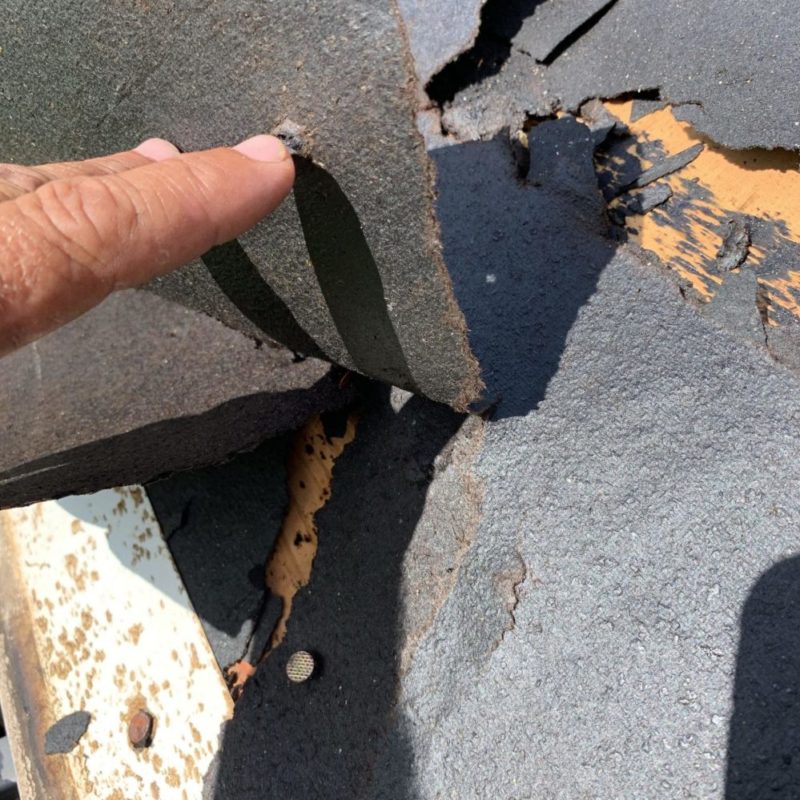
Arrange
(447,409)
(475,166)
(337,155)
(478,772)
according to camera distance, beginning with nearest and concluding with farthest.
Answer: (337,155)
(478,772)
(447,409)
(475,166)

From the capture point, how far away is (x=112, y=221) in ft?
3.53

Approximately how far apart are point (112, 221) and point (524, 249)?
92cm

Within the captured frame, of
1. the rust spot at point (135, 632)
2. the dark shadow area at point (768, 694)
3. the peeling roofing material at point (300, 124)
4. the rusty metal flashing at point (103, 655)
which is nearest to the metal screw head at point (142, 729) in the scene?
the rusty metal flashing at point (103, 655)

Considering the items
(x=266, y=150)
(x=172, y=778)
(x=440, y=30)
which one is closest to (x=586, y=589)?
(x=266, y=150)

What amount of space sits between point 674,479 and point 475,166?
94 centimetres

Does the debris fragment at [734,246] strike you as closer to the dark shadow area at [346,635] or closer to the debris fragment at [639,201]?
the debris fragment at [639,201]

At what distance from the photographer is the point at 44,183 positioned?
3.83 ft

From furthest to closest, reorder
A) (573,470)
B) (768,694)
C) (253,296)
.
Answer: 1. (253,296)
2. (573,470)
3. (768,694)

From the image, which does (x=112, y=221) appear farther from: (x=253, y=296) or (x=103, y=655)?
(x=103, y=655)

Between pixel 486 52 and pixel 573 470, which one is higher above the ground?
pixel 486 52

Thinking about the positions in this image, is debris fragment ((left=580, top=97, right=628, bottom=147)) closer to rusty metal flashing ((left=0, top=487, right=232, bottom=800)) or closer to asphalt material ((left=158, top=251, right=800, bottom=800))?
asphalt material ((left=158, top=251, right=800, bottom=800))

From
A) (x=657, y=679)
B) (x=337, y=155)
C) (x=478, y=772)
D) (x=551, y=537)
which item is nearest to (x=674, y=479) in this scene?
(x=551, y=537)

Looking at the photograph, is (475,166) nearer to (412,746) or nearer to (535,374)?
(535,374)

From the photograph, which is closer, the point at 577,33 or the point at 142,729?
the point at 577,33
